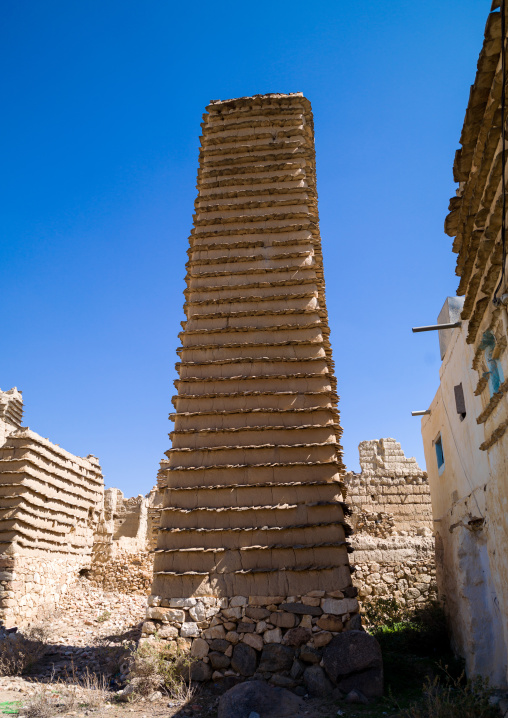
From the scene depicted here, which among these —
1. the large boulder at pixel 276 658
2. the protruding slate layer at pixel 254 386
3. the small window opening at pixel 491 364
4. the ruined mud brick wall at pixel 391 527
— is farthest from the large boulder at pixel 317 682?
the ruined mud brick wall at pixel 391 527

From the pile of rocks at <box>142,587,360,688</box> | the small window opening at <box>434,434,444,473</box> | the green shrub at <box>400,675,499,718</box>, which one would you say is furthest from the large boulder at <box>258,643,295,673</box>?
the small window opening at <box>434,434,444,473</box>

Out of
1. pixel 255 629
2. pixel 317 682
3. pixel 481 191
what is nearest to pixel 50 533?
pixel 255 629

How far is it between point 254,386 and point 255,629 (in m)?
3.67

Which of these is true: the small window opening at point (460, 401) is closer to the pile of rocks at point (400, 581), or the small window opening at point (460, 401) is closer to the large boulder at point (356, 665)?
the large boulder at point (356, 665)

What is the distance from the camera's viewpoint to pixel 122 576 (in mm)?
14289

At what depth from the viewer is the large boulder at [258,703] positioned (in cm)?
628

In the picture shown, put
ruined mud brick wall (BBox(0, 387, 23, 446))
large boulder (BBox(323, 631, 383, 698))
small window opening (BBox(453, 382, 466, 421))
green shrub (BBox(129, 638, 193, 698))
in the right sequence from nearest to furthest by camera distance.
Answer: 1. large boulder (BBox(323, 631, 383, 698))
2. green shrub (BBox(129, 638, 193, 698))
3. small window opening (BBox(453, 382, 466, 421))
4. ruined mud brick wall (BBox(0, 387, 23, 446))

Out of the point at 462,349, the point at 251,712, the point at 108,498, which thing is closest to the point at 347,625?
the point at 251,712

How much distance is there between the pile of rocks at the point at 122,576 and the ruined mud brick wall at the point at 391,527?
5522 millimetres

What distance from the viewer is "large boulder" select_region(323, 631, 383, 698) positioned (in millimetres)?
7012

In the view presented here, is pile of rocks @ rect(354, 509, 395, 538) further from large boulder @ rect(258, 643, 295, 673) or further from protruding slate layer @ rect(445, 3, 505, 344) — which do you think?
protruding slate layer @ rect(445, 3, 505, 344)

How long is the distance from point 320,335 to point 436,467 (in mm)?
4288

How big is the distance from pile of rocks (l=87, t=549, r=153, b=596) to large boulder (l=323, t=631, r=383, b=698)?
26.9ft

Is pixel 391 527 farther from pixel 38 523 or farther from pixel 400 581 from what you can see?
pixel 38 523
